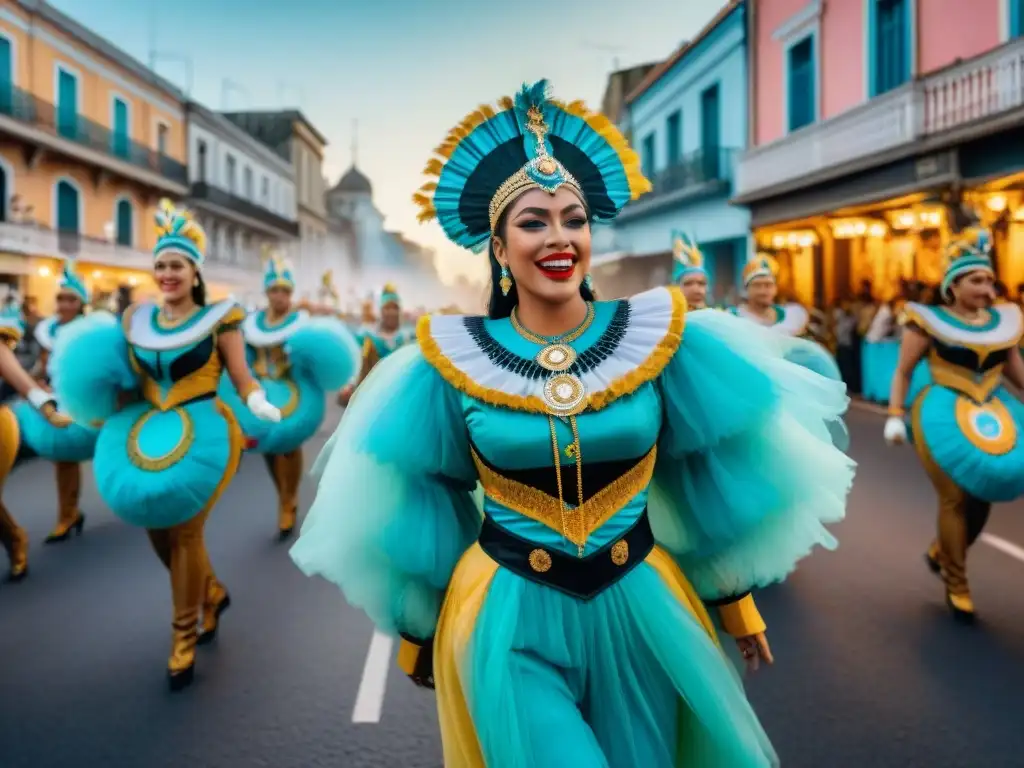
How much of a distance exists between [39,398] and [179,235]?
1.45 m

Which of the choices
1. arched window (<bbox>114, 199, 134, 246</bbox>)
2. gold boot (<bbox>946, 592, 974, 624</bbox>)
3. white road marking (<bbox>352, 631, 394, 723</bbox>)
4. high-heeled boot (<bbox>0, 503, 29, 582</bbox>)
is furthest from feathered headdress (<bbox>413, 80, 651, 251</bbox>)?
arched window (<bbox>114, 199, 134, 246</bbox>)

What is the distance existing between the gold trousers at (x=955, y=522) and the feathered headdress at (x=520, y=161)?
10.5 feet

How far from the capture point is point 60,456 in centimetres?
636

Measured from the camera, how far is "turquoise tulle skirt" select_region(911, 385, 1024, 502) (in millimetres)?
4207

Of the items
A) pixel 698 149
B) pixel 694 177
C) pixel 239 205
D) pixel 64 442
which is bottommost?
pixel 64 442

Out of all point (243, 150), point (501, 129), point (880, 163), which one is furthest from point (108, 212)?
point (501, 129)

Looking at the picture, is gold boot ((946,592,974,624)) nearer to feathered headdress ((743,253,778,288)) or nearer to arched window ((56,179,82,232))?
feathered headdress ((743,253,778,288))

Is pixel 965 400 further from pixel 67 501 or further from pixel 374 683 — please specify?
pixel 67 501

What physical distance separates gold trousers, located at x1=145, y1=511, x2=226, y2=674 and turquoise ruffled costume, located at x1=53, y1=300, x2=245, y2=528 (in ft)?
0.49

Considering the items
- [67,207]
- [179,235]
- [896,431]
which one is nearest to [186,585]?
[179,235]

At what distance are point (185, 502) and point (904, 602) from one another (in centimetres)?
411

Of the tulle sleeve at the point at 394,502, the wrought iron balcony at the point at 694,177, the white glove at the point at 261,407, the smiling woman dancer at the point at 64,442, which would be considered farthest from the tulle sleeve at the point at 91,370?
the wrought iron balcony at the point at 694,177

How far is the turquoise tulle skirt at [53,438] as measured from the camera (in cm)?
625

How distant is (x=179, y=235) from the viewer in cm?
427
